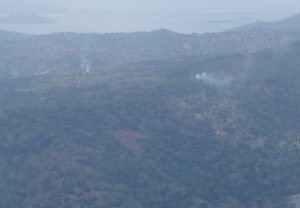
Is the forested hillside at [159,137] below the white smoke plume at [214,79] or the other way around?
below

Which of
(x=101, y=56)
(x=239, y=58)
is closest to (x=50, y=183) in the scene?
(x=239, y=58)

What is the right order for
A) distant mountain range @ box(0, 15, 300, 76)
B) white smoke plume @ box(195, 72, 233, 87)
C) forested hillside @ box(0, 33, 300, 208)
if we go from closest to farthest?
forested hillside @ box(0, 33, 300, 208)
white smoke plume @ box(195, 72, 233, 87)
distant mountain range @ box(0, 15, 300, 76)

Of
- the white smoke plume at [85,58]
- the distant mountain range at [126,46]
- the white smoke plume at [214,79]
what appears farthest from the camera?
the distant mountain range at [126,46]

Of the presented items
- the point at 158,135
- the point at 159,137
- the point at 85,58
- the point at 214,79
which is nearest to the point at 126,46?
the point at 85,58

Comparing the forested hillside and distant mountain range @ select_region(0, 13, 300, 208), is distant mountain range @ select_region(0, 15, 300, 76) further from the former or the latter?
the forested hillside

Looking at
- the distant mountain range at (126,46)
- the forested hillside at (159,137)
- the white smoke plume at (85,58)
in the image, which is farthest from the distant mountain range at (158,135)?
the distant mountain range at (126,46)

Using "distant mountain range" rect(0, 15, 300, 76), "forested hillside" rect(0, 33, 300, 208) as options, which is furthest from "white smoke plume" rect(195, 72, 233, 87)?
"distant mountain range" rect(0, 15, 300, 76)

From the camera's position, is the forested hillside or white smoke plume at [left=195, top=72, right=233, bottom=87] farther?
white smoke plume at [left=195, top=72, right=233, bottom=87]

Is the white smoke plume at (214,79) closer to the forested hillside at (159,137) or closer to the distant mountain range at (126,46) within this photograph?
the forested hillside at (159,137)

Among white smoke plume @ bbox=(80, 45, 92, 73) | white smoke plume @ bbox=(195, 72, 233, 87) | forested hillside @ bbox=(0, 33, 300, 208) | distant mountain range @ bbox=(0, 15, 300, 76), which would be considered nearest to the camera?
forested hillside @ bbox=(0, 33, 300, 208)

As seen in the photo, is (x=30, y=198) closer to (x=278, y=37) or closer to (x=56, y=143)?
(x=56, y=143)

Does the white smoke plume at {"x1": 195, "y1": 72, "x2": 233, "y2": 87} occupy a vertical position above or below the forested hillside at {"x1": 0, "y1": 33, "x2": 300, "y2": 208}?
above
